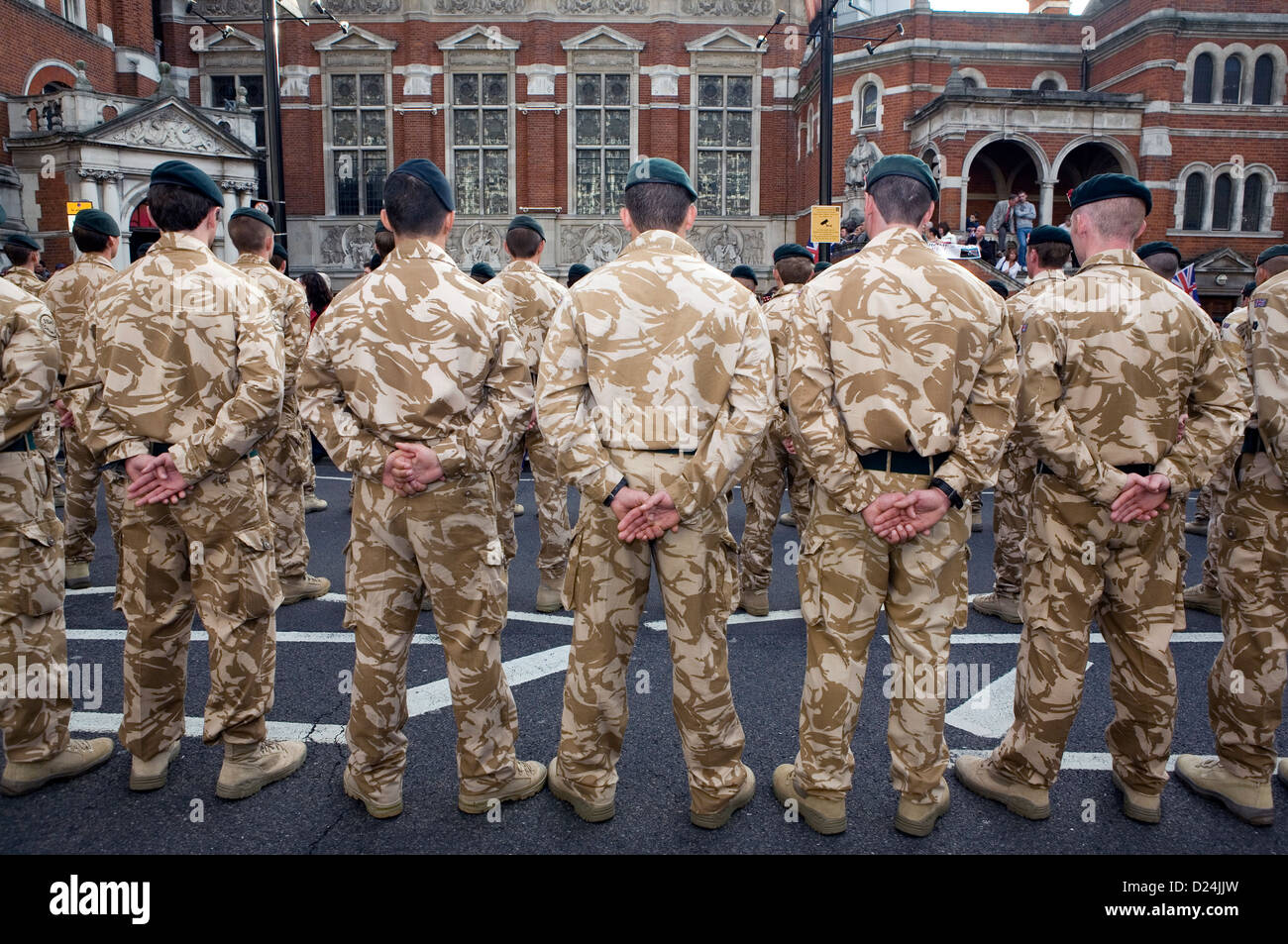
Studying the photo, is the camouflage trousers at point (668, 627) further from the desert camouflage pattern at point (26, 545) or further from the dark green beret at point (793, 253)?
the dark green beret at point (793, 253)

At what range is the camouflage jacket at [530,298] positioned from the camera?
244 inches

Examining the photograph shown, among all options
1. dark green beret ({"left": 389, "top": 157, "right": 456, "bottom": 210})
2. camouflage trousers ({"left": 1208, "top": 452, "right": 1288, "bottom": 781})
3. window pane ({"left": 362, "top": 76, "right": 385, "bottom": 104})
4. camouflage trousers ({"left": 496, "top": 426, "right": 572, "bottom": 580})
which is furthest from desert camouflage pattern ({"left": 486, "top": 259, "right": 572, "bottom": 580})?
window pane ({"left": 362, "top": 76, "right": 385, "bottom": 104})

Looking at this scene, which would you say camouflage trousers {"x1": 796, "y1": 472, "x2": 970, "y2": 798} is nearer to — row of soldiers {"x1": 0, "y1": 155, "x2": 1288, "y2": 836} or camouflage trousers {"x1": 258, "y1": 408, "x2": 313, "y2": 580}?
row of soldiers {"x1": 0, "y1": 155, "x2": 1288, "y2": 836}

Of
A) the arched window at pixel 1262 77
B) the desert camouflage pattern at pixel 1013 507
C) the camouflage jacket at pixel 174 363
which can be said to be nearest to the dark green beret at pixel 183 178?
the camouflage jacket at pixel 174 363

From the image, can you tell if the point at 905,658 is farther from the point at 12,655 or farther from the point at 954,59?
the point at 954,59

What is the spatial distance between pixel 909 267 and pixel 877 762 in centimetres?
216

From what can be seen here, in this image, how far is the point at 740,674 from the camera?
463cm

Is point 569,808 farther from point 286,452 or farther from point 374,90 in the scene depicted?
point 374,90

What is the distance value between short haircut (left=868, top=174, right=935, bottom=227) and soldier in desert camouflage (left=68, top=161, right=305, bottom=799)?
2.46 metres

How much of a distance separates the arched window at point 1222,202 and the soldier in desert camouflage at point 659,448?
2651 cm

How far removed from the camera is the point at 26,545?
341 cm

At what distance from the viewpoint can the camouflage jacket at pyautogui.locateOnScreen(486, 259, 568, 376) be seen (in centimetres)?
620

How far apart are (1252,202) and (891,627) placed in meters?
27.5

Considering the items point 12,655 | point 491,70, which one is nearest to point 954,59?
point 491,70
